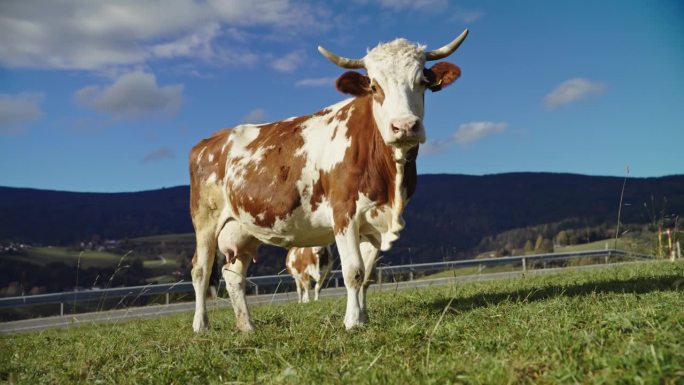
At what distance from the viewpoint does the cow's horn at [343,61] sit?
23.7 feet

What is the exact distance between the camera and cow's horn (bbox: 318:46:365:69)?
7.22 m

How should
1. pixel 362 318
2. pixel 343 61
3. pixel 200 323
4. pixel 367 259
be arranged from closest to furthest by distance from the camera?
pixel 362 318, pixel 343 61, pixel 367 259, pixel 200 323

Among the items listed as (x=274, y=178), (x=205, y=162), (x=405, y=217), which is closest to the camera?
(x=274, y=178)

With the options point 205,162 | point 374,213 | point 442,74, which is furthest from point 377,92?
point 205,162

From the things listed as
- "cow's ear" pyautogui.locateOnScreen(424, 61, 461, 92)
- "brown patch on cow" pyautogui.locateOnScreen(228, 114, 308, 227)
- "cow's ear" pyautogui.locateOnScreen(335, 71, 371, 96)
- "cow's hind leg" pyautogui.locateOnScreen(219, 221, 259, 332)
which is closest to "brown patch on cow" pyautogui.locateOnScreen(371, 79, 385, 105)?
"cow's ear" pyautogui.locateOnScreen(335, 71, 371, 96)

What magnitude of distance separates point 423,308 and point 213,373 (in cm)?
387

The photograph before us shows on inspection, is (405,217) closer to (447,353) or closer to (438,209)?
(438,209)

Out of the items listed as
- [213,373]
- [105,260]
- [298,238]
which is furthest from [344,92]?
[105,260]

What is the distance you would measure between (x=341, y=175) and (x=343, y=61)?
55.4 inches

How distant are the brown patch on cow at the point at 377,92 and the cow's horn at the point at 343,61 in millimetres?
441

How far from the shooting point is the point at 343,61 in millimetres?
7258

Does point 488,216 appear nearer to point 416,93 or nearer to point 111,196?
point 111,196

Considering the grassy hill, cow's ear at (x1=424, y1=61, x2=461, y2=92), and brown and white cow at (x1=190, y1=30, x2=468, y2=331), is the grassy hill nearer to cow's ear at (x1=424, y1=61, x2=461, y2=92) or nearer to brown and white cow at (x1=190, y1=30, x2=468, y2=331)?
brown and white cow at (x1=190, y1=30, x2=468, y2=331)

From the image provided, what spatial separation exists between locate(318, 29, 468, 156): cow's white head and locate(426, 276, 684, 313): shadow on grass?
7.10 ft
